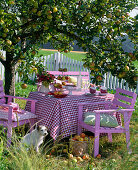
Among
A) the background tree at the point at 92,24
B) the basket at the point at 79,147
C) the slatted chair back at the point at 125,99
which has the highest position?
the background tree at the point at 92,24

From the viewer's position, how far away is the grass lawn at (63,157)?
6.98 ft

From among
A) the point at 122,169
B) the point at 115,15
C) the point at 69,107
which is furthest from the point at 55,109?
the point at 122,169

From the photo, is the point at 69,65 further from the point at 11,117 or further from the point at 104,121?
the point at 11,117

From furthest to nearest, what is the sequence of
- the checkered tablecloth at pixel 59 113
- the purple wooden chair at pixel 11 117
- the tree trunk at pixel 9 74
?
1. the tree trunk at pixel 9 74
2. the checkered tablecloth at pixel 59 113
3. the purple wooden chair at pixel 11 117

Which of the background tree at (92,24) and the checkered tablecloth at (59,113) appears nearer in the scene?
the background tree at (92,24)

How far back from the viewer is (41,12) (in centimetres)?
350

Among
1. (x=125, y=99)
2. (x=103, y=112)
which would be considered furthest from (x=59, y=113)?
(x=125, y=99)

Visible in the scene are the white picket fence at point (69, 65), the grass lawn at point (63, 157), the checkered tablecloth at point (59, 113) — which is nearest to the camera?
the grass lawn at point (63, 157)

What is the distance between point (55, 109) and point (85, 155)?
0.82m

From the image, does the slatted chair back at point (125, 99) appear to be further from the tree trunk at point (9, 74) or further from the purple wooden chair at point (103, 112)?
the tree trunk at point (9, 74)

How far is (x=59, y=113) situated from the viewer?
383 centimetres

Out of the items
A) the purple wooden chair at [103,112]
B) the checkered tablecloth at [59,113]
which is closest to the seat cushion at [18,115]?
the checkered tablecloth at [59,113]

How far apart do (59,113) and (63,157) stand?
0.66 m

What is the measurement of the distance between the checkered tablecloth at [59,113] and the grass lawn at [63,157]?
0.22 meters
